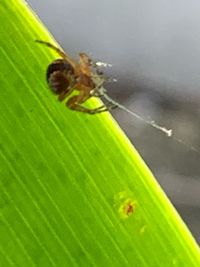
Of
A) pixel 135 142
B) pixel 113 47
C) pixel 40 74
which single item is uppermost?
pixel 113 47

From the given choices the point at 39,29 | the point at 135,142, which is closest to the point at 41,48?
the point at 39,29

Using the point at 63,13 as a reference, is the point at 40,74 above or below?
below

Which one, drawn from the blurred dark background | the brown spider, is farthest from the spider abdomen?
the blurred dark background

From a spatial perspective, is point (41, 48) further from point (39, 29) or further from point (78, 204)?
point (78, 204)

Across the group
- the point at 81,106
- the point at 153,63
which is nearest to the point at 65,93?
the point at 81,106

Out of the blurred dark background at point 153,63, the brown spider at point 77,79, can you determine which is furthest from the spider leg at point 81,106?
the blurred dark background at point 153,63

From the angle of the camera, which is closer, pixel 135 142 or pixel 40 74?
pixel 40 74

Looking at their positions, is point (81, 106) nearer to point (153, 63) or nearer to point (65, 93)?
point (65, 93)
